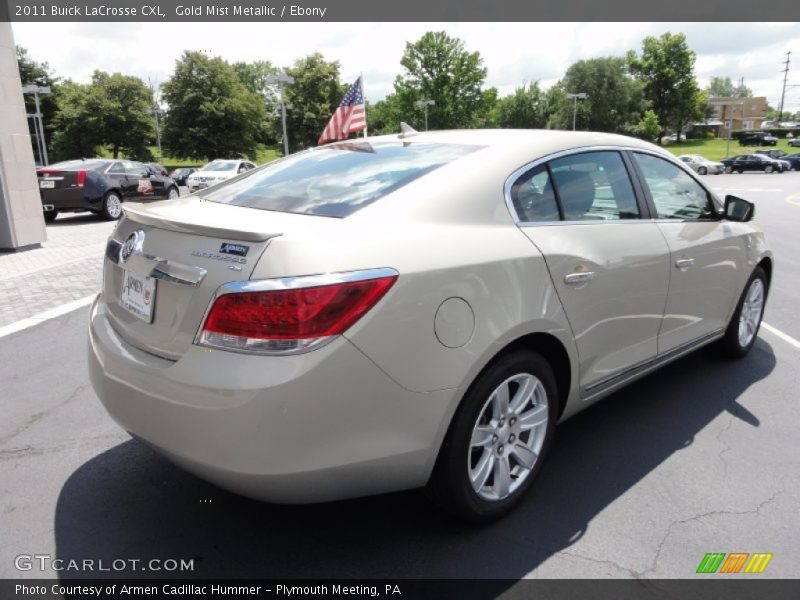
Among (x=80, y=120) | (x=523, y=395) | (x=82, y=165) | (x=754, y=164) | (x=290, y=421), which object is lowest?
(x=754, y=164)

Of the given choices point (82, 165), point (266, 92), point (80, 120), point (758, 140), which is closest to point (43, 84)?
point (80, 120)

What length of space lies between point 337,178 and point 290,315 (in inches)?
41.8

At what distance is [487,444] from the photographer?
2.54 m

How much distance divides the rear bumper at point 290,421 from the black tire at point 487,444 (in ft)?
0.35

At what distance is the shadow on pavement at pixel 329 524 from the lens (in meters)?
2.39

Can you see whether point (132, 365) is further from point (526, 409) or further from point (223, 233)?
point (526, 409)

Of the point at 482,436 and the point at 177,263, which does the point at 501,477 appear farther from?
the point at 177,263

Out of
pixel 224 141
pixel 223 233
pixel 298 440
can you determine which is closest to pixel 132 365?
pixel 223 233

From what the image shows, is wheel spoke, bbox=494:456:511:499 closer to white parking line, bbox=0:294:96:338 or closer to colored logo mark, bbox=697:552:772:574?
colored logo mark, bbox=697:552:772:574

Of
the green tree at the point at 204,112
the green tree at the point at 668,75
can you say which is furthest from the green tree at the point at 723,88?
the green tree at the point at 204,112

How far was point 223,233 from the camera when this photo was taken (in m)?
2.19

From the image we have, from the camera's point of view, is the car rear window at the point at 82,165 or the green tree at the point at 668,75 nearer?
the car rear window at the point at 82,165

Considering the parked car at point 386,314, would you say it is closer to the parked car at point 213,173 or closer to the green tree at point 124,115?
the parked car at point 213,173

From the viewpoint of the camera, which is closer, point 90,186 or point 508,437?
point 508,437
